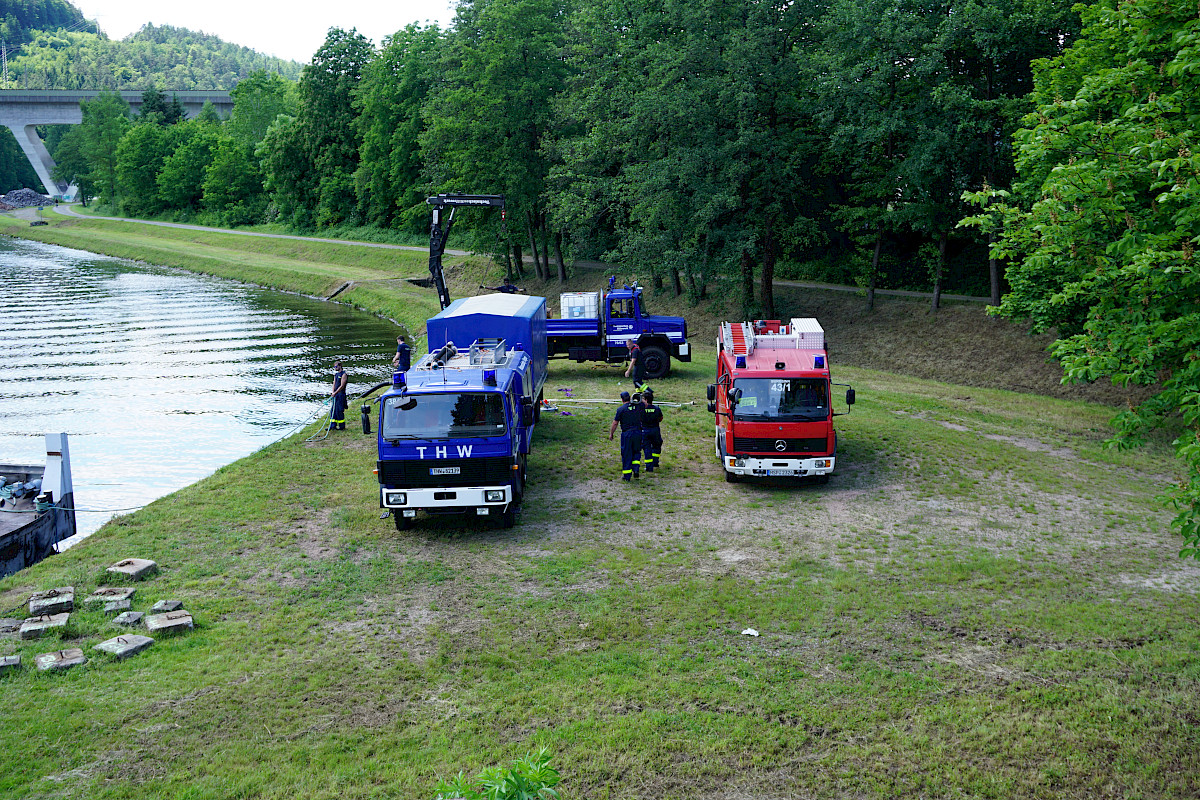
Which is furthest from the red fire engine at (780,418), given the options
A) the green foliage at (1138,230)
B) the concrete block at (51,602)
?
the concrete block at (51,602)

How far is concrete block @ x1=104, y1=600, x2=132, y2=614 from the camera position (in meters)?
11.7

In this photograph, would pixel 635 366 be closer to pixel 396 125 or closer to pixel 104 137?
pixel 396 125

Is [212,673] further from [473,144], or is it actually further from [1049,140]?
[473,144]

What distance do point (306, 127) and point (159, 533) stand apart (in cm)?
7576

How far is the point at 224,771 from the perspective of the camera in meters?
8.22

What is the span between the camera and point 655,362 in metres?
28.6

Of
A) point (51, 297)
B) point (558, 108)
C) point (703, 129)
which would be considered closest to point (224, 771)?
point (703, 129)

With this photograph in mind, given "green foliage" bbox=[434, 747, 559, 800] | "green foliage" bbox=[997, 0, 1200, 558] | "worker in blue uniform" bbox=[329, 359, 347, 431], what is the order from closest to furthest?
"green foliage" bbox=[434, 747, 559, 800] → "green foliage" bbox=[997, 0, 1200, 558] → "worker in blue uniform" bbox=[329, 359, 347, 431]

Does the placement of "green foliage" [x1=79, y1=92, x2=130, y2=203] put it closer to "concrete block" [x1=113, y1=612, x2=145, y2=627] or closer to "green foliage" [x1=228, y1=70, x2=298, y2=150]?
"green foliage" [x1=228, y1=70, x2=298, y2=150]

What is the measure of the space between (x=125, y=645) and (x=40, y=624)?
1381mm

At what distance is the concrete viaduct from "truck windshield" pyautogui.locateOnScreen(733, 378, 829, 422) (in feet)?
435

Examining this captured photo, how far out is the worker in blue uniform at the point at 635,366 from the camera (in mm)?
25777

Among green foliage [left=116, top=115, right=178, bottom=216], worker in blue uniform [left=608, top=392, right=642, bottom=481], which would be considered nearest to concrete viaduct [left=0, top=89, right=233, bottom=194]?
green foliage [left=116, top=115, right=178, bottom=216]

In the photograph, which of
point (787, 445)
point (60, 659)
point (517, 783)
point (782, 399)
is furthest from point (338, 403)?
point (517, 783)
